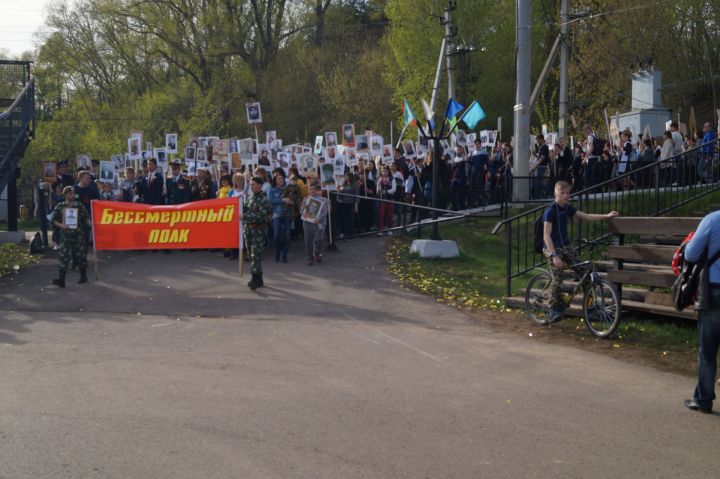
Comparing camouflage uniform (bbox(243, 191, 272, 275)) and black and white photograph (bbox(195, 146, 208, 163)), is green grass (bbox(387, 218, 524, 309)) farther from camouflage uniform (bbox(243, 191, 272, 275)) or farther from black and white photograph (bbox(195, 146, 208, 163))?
black and white photograph (bbox(195, 146, 208, 163))

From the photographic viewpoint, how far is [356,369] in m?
8.61

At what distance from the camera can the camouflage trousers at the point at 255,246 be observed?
1405 centimetres

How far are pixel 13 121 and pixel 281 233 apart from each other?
846cm

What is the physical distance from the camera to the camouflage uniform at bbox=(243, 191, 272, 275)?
1410 centimetres

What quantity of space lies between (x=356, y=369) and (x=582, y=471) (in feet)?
11.5

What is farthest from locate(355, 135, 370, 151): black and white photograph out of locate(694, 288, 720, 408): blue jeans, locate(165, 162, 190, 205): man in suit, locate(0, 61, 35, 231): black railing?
locate(694, 288, 720, 408): blue jeans

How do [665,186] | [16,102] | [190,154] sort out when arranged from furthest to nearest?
[190,154], [16,102], [665,186]

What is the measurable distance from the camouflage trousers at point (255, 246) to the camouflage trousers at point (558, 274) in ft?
17.4

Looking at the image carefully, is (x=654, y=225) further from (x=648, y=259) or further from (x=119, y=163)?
(x=119, y=163)

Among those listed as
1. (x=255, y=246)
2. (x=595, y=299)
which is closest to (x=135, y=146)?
(x=255, y=246)

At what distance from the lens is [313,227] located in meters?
16.6

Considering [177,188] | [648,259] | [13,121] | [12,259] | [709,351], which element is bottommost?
[12,259]

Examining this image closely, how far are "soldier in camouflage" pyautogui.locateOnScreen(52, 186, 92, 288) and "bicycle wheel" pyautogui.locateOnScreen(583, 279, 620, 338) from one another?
933 cm

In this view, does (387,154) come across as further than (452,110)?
Yes
